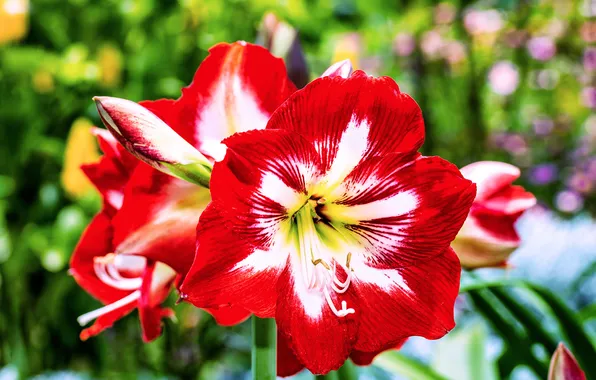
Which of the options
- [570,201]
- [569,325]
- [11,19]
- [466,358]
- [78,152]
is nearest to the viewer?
[569,325]

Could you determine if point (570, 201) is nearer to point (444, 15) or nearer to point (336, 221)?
point (444, 15)

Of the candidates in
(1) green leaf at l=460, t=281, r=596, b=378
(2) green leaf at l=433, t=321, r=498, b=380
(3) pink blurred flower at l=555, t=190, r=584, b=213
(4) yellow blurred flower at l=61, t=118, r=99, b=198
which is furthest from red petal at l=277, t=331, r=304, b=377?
(3) pink blurred flower at l=555, t=190, r=584, b=213

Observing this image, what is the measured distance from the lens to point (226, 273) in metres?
0.22

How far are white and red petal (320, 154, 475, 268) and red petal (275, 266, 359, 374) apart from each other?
3 centimetres

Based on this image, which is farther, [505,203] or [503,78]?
[503,78]

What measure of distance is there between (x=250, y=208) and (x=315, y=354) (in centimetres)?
6

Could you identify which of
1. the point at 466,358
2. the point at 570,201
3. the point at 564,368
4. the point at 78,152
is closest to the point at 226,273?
the point at 564,368

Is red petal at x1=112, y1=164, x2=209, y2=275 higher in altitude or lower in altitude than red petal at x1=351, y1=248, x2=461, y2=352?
higher

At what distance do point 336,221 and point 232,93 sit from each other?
0.07m

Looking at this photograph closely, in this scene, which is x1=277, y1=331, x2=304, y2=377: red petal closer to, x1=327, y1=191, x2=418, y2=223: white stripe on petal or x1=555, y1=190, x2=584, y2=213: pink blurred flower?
x1=327, y1=191, x2=418, y2=223: white stripe on petal

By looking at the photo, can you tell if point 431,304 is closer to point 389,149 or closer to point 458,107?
point 389,149

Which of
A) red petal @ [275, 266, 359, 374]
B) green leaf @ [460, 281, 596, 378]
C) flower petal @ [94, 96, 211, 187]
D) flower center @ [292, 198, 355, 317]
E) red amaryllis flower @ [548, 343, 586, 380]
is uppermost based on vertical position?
flower petal @ [94, 96, 211, 187]

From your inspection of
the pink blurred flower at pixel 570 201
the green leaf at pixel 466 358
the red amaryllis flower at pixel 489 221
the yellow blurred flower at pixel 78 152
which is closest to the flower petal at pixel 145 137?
the red amaryllis flower at pixel 489 221

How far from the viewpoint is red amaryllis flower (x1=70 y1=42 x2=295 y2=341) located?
9.6 inches
